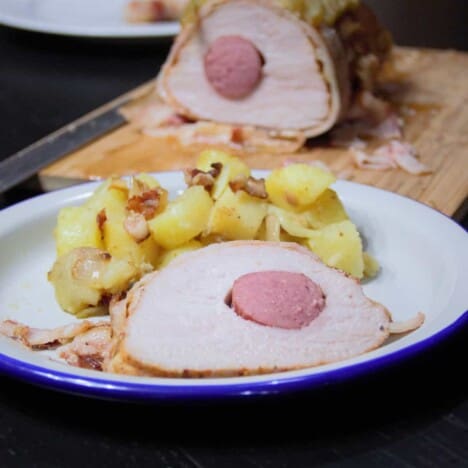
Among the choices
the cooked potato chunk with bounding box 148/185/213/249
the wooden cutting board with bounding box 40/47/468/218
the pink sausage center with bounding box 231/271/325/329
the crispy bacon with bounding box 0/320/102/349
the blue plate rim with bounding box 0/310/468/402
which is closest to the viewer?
the blue plate rim with bounding box 0/310/468/402

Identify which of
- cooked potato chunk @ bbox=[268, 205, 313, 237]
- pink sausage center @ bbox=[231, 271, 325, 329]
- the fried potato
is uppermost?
pink sausage center @ bbox=[231, 271, 325, 329]

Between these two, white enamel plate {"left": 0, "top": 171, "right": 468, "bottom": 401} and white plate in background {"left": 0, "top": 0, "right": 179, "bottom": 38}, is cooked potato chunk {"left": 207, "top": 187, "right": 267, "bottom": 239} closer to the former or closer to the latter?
white enamel plate {"left": 0, "top": 171, "right": 468, "bottom": 401}

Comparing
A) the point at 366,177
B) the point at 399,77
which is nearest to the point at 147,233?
the point at 366,177

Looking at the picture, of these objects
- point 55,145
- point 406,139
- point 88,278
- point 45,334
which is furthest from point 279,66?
point 45,334

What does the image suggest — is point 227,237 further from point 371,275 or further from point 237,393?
point 237,393

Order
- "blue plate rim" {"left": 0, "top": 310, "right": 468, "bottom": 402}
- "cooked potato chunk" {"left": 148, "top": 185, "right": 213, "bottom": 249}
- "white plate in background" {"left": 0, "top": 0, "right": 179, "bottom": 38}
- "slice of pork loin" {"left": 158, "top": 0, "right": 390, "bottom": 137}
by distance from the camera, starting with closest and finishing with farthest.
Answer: "blue plate rim" {"left": 0, "top": 310, "right": 468, "bottom": 402}
"cooked potato chunk" {"left": 148, "top": 185, "right": 213, "bottom": 249}
"slice of pork loin" {"left": 158, "top": 0, "right": 390, "bottom": 137}
"white plate in background" {"left": 0, "top": 0, "right": 179, "bottom": 38}

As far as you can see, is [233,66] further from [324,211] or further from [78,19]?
[78,19]

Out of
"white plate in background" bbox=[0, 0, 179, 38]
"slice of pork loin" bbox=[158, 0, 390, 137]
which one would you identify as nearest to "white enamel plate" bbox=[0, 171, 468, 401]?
"slice of pork loin" bbox=[158, 0, 390, 137]
